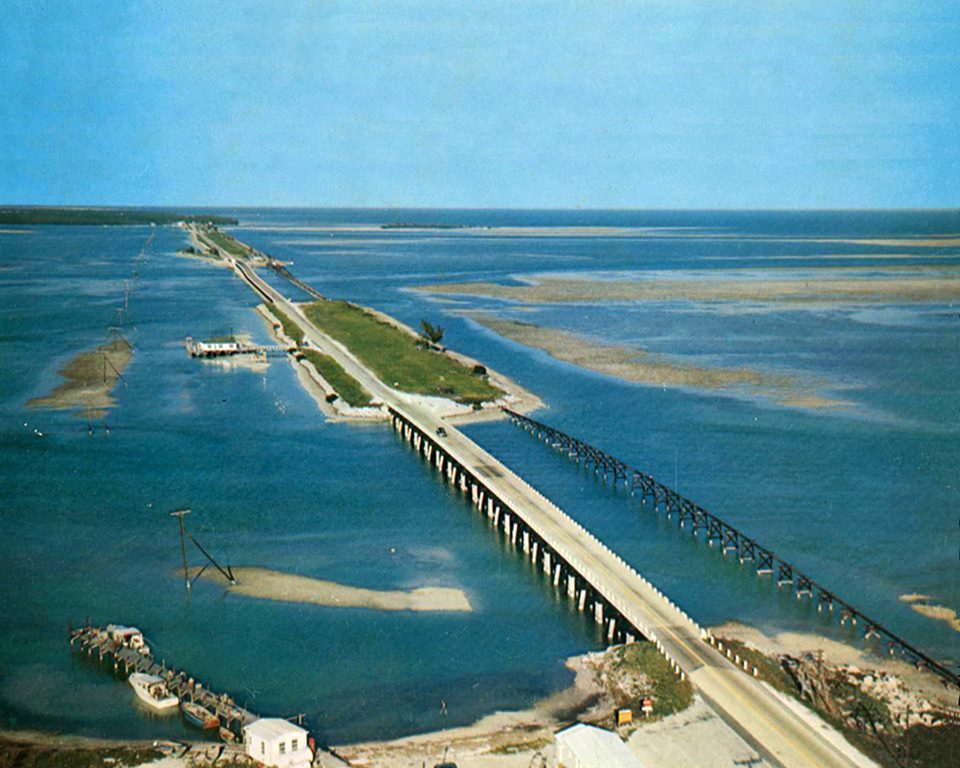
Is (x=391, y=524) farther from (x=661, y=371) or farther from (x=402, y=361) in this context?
(x=661, y=371)

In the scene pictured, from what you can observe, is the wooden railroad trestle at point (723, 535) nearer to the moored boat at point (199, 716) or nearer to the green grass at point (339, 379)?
the green grass at point (339, 379)

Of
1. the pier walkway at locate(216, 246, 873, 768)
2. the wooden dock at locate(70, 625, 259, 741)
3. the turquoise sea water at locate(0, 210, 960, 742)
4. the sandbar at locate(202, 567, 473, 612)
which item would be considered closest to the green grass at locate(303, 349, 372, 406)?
the turquoise sea water at locate(0, 210, 960, 742)

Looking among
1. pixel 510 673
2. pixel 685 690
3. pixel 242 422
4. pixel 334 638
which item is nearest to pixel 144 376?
pixel 242 422

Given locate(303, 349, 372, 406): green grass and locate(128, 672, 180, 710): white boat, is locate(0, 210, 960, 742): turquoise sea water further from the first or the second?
locate(303, 349, 372, 406): green grass

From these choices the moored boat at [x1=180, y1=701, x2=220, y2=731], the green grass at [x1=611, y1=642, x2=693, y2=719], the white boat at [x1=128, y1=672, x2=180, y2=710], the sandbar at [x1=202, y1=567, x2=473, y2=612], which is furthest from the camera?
the sandbar at [x1=202, y1=567, x2=473, y2=612]

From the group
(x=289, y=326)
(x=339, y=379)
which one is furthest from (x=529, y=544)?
(x=289, y=326)

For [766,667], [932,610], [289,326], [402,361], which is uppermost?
[289,326]
